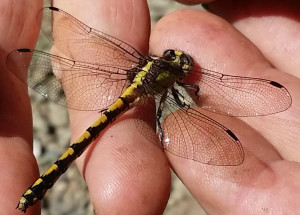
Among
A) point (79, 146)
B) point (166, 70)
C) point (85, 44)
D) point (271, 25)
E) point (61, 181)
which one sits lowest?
point (61, 181)

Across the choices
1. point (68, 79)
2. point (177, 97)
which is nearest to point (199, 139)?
point (177, 97)

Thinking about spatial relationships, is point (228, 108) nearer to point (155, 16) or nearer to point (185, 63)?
point (185, 63)

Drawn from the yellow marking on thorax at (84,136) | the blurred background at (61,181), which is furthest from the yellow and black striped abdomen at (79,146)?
the blurred background at (61,181)

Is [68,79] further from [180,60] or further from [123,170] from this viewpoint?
[123,170]

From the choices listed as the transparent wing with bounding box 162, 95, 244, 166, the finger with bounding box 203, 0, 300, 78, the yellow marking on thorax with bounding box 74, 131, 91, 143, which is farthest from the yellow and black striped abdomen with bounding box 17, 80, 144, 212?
Answer: the finger with bounding box 203, 0, 300, 78

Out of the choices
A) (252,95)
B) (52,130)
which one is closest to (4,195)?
(252,95)

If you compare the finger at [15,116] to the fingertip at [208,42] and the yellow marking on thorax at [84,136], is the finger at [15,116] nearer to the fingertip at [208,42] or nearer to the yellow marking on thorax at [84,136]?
the yellow marking on thorax at [84,136]

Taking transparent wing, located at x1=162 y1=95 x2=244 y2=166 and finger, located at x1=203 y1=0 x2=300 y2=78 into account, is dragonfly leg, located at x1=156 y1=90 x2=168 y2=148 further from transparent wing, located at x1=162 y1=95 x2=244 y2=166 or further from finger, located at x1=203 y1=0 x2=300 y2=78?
finger, located at x1=203 y1=0 x2=300 y2=78
